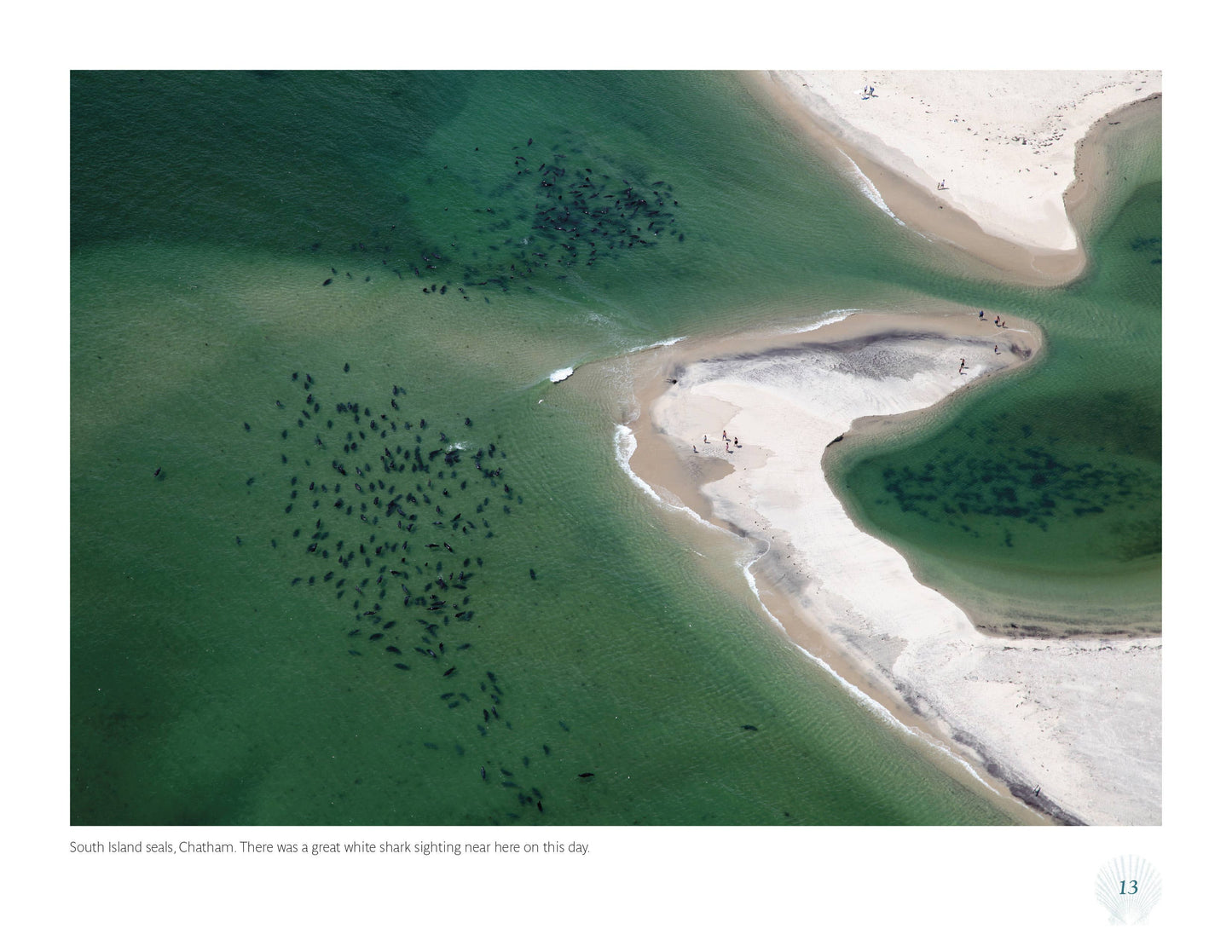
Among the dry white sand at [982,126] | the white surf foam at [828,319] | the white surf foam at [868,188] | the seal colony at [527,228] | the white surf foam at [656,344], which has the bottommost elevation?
the white surf foam at [656,344]

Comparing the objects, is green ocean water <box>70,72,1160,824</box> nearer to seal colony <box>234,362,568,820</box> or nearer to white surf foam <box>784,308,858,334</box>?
seal colony <box>234,362,568,820</box>

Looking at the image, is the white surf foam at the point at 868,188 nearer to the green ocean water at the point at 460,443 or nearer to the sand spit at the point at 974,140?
the sand spit at the point at 974,140

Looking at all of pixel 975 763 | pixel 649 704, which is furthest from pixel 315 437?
pixel 975 763

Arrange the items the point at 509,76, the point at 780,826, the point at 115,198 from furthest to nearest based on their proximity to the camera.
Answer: the point at 509,76, the point at 115,198, the point at 780,826

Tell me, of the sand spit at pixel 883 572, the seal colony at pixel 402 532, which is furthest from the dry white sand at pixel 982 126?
the seal colony at pixel 402 532

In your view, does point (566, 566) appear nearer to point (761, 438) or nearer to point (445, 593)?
point (445, 593)

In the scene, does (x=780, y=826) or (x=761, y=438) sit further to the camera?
(x=761, y=438)
